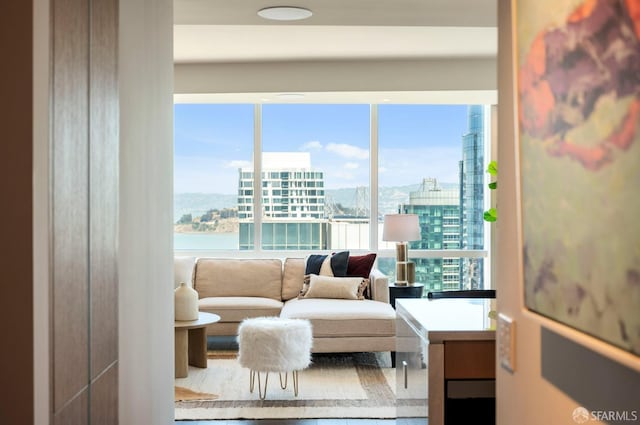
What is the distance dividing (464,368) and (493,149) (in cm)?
548

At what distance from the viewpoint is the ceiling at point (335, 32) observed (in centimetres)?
380

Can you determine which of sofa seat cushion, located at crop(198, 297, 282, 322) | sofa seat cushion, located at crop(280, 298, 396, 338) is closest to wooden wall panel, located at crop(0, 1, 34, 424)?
sofa seat cushion, located at crop(280, 298, 396, 338)

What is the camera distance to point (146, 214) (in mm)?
2926

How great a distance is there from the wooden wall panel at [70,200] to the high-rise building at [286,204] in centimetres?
569

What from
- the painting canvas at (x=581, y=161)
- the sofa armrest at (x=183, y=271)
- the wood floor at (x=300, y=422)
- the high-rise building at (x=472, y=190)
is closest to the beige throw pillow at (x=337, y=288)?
the sofa armrest at (x=183, y=271)

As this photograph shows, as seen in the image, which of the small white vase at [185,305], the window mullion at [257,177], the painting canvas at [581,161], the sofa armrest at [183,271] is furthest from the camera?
the window mullion at [257,177]

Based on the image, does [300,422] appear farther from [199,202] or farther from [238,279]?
[199,202]

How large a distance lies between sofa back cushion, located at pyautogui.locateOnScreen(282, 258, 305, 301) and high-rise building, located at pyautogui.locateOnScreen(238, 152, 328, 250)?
72 cm

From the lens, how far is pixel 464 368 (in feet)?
8.61

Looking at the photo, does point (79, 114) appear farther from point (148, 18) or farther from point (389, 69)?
point (389, 69)

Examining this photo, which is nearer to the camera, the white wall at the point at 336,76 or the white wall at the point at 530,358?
the white wall at the point at 530,358

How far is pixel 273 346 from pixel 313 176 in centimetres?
335

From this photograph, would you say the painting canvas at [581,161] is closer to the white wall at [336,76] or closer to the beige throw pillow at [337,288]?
the beige throw pillow at [337,288]

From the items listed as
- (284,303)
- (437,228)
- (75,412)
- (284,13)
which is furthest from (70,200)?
(437,228)
